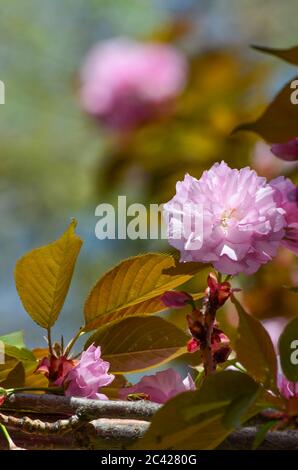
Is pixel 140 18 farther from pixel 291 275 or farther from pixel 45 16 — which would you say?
pixel 291 275

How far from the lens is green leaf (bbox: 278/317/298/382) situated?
1.74 ft

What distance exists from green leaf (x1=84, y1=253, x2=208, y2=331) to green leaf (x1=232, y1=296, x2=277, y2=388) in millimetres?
93

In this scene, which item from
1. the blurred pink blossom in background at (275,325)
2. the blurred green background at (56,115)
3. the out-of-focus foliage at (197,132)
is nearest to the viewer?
the out-of-focus foliage at (197,132)

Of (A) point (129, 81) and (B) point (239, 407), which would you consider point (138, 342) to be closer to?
(B) point (239, 407)

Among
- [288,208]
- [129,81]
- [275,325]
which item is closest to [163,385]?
[288,208]

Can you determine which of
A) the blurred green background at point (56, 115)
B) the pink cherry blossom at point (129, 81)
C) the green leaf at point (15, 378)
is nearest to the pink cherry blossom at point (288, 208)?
the green leaf at point (15, 378)

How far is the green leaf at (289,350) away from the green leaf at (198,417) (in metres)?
0.04

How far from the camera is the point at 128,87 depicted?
165cm

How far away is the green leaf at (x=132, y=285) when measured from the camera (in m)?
0.64

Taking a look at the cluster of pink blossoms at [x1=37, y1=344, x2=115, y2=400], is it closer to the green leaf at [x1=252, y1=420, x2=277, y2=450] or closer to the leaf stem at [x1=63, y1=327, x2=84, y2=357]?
the leaf stem at [x1=63, y1=327, x2=84, y2=357]

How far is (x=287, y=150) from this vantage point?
57 cm

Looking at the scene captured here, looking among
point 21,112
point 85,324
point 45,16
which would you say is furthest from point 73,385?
point 45,16

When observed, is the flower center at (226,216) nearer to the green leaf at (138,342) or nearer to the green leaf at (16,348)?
the green leaf at (138,342)
